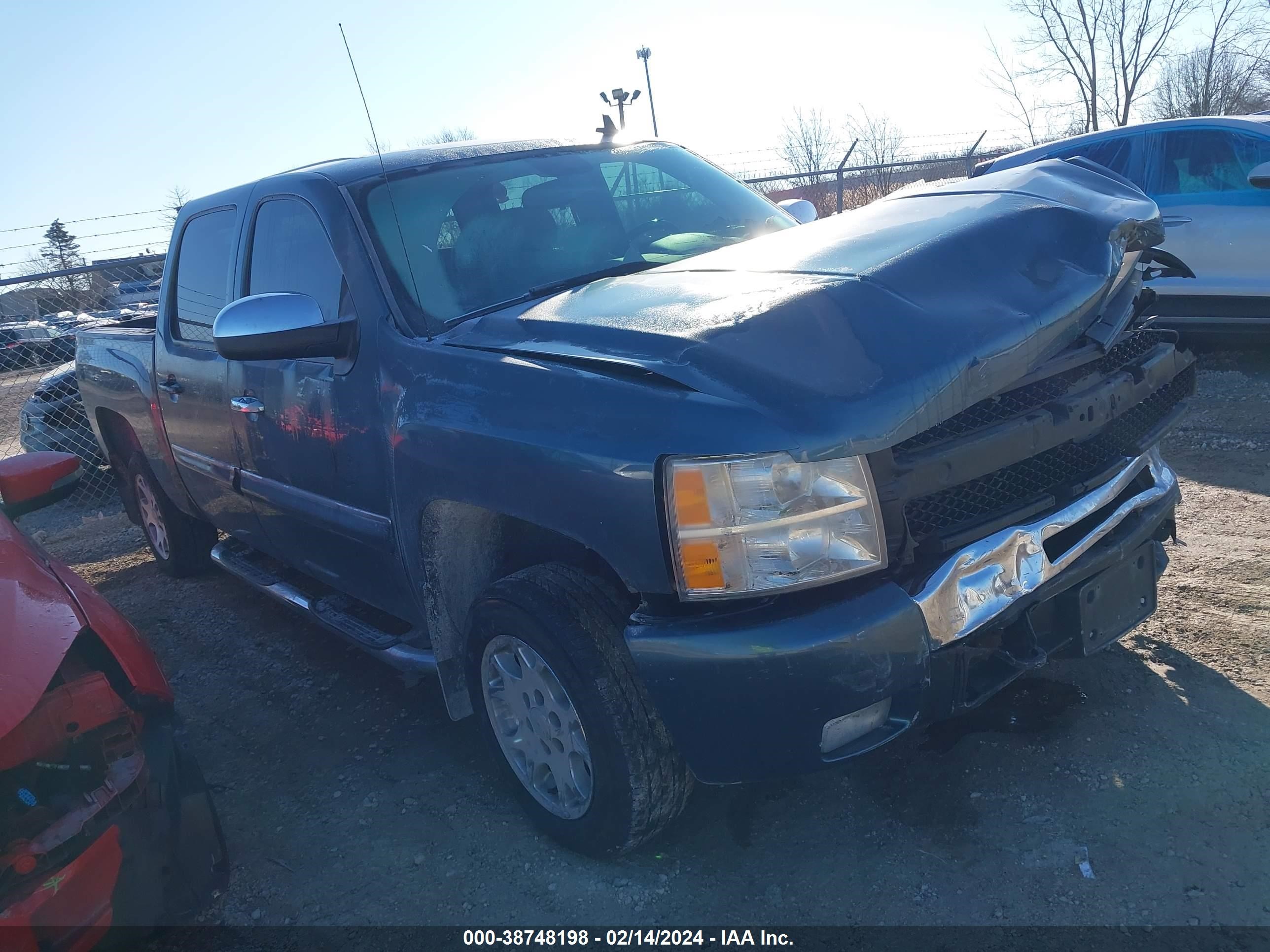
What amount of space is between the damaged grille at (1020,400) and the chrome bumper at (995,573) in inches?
10.0

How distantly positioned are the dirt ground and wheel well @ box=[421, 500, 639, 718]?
44 centimetres

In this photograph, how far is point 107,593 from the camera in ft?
18.6

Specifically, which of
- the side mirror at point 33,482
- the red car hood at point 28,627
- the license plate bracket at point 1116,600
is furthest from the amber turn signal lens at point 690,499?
the side mirror at point 33,482

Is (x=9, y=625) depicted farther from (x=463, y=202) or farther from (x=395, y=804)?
(x=463, y=202)

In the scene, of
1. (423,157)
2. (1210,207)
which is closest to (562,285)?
(423,157)

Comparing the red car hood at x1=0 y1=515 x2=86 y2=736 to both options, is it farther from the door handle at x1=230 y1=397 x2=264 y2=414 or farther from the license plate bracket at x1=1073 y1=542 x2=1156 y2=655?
the license plate bracket at x1=1073 y1=542 x2=1156 y2=655

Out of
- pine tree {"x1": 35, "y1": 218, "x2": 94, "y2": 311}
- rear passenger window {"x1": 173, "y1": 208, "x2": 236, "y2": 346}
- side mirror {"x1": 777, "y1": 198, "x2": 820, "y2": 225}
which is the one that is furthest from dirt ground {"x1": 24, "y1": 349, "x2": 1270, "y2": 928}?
pine tree {"x1": 35, "y1": 218, "x2": 94, "y2": 311}

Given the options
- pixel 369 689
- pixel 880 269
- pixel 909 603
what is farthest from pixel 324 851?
pixel 880 269

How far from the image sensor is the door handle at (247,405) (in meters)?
3.51

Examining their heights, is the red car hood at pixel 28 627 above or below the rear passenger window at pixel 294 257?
below

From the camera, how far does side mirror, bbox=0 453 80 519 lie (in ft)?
9.52

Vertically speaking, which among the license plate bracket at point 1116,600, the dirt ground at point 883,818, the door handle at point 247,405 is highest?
the door handle at point 247,405

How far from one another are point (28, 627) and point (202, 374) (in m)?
1.90

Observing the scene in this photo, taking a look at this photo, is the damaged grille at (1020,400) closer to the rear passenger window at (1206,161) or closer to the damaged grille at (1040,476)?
the damaged grille at (1040,476)
